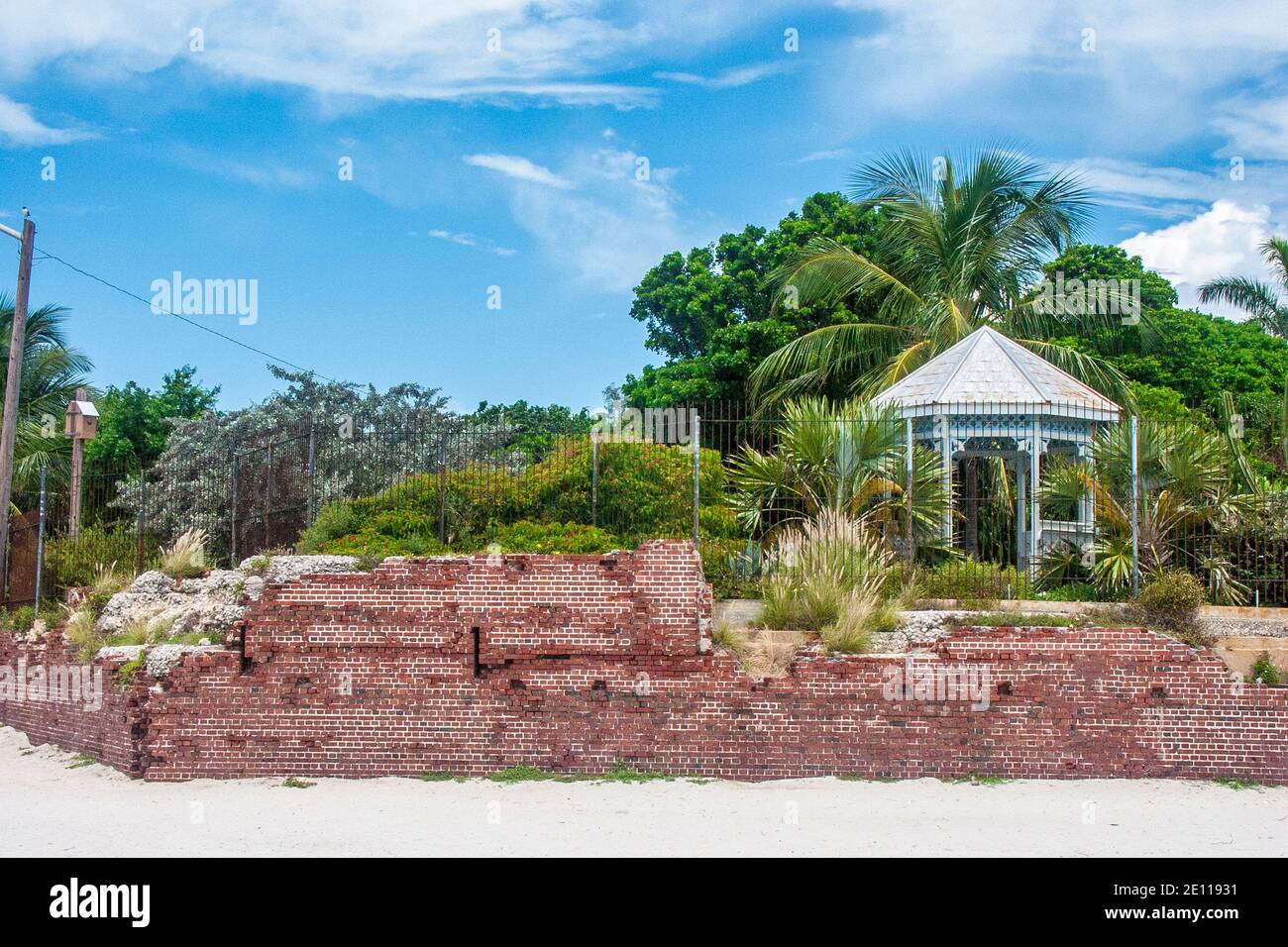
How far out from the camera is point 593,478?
15.1 metres

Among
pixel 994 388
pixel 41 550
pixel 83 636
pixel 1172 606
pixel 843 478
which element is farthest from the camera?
pixel 41 550

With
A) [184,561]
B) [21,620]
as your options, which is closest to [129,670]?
[184,561]

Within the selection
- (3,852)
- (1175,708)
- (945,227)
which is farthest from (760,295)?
(3,852)

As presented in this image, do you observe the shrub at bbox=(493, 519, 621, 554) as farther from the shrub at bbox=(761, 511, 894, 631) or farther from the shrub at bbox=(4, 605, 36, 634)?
the shrub at bbox=(4, 605, 36, 634)

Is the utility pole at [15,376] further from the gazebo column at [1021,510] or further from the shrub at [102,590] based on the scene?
the gazebo column at [1021,510]

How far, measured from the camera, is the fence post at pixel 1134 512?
46.1 feet

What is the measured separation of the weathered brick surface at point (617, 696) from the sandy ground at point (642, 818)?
11.9 inches

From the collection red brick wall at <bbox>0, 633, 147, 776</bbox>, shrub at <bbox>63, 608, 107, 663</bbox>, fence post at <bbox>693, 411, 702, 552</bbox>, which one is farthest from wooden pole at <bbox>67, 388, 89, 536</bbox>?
fence post at <bbox>693, 411, 702, 552</bbox>

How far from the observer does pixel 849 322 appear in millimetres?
27453

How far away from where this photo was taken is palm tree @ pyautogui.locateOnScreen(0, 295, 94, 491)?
1146 inches

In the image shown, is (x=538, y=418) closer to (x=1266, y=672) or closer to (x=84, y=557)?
(x=84, y=557)

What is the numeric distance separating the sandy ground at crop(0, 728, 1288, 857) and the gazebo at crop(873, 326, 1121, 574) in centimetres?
535

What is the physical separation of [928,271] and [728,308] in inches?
210

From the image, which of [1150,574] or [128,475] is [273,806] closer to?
[1150,574]
